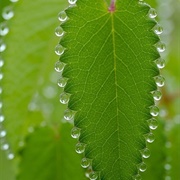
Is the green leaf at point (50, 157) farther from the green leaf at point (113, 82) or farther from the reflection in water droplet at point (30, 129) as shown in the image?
the green leaf at point (113, 82)

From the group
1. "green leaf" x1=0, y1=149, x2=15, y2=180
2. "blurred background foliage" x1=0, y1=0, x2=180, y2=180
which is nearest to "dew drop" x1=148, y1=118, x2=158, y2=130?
"blurred background foliage" x1=0, y1=0, x2=180, y2=180

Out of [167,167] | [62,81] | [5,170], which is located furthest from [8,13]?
[5,170]

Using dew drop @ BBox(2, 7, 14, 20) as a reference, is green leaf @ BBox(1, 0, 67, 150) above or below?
below

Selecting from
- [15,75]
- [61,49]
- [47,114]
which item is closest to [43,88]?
[47,114]

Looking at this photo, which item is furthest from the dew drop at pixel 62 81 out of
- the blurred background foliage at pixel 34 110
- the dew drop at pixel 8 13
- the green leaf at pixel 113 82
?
the dew drop at pixel 8 13

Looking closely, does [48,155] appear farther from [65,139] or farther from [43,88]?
[43,88]

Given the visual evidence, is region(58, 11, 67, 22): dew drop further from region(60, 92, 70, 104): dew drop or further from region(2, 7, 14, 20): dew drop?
region(2, 7, 14, 20): dew drop
